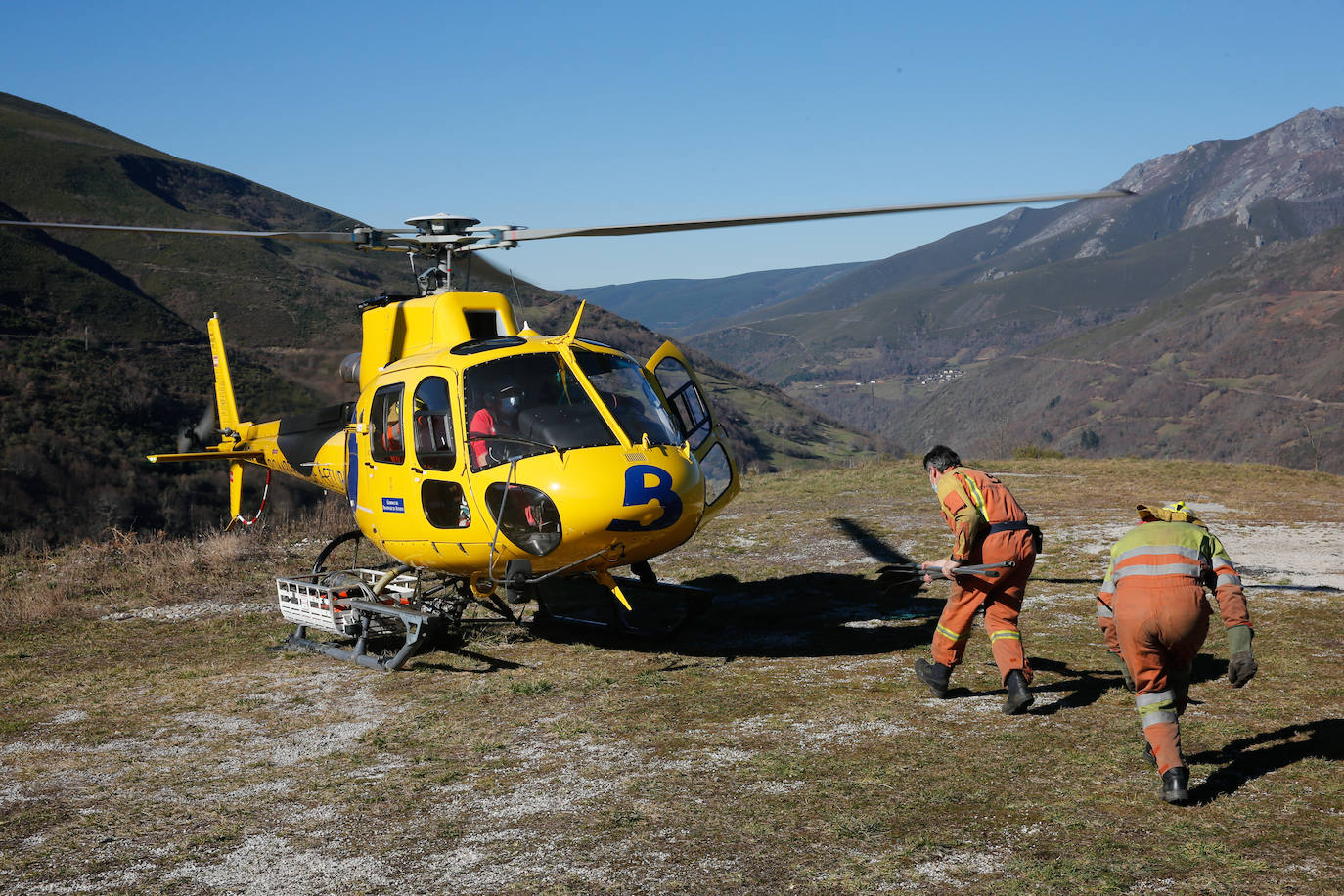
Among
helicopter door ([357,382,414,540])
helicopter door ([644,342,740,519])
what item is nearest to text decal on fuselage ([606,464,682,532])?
helicopter door ([644,342,740,519])

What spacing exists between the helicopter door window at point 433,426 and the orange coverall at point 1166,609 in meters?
5.20

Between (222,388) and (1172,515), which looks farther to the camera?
(222,388)

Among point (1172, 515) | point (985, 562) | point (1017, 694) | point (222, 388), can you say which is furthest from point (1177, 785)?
point (222, 388)

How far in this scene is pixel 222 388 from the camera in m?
12.8

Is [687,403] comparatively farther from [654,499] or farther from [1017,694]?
[1017,694]

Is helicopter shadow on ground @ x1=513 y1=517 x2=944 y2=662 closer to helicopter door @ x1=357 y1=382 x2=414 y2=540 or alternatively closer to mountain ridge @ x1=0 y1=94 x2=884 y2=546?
helicopter door @ x1=357 y1=382 x2=414 y2=540

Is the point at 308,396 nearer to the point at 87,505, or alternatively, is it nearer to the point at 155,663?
the point at 155,663

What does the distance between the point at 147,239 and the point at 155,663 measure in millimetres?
82380

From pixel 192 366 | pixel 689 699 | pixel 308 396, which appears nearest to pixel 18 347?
pixel 192 366

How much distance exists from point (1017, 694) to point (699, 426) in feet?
12.3

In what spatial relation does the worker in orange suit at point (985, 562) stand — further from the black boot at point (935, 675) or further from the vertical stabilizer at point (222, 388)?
the vertical stabilizer at point (222, 388)

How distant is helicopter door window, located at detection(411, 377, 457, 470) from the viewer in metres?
8.38

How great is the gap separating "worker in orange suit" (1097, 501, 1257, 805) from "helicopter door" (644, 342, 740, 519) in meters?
3.99

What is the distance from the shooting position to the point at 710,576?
1255 cm
